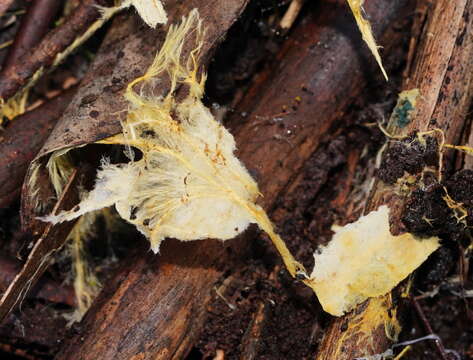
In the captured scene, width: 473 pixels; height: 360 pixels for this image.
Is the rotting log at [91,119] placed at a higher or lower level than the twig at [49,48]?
lower

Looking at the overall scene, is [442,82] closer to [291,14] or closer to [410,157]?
[410,157]

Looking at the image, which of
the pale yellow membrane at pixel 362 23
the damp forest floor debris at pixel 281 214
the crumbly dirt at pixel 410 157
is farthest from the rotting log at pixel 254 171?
the crumbly dirt at pixel 410 157

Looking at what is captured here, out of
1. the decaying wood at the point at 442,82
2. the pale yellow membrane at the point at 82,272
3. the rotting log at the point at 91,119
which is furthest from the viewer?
the pale yellow membrane at the point at 82,272

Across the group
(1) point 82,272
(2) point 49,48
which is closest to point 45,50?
(2) point 49,48

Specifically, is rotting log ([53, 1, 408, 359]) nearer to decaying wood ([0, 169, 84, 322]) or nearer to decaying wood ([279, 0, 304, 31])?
decaying wood ([279, 0, 304, 31])

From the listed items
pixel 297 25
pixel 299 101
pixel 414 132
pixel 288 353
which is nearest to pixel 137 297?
pixel 288 353

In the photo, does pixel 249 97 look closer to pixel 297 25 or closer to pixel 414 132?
pixel 297 25

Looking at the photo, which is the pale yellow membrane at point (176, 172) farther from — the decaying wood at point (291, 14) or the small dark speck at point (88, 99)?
the decaying wood at point (291, 14)
